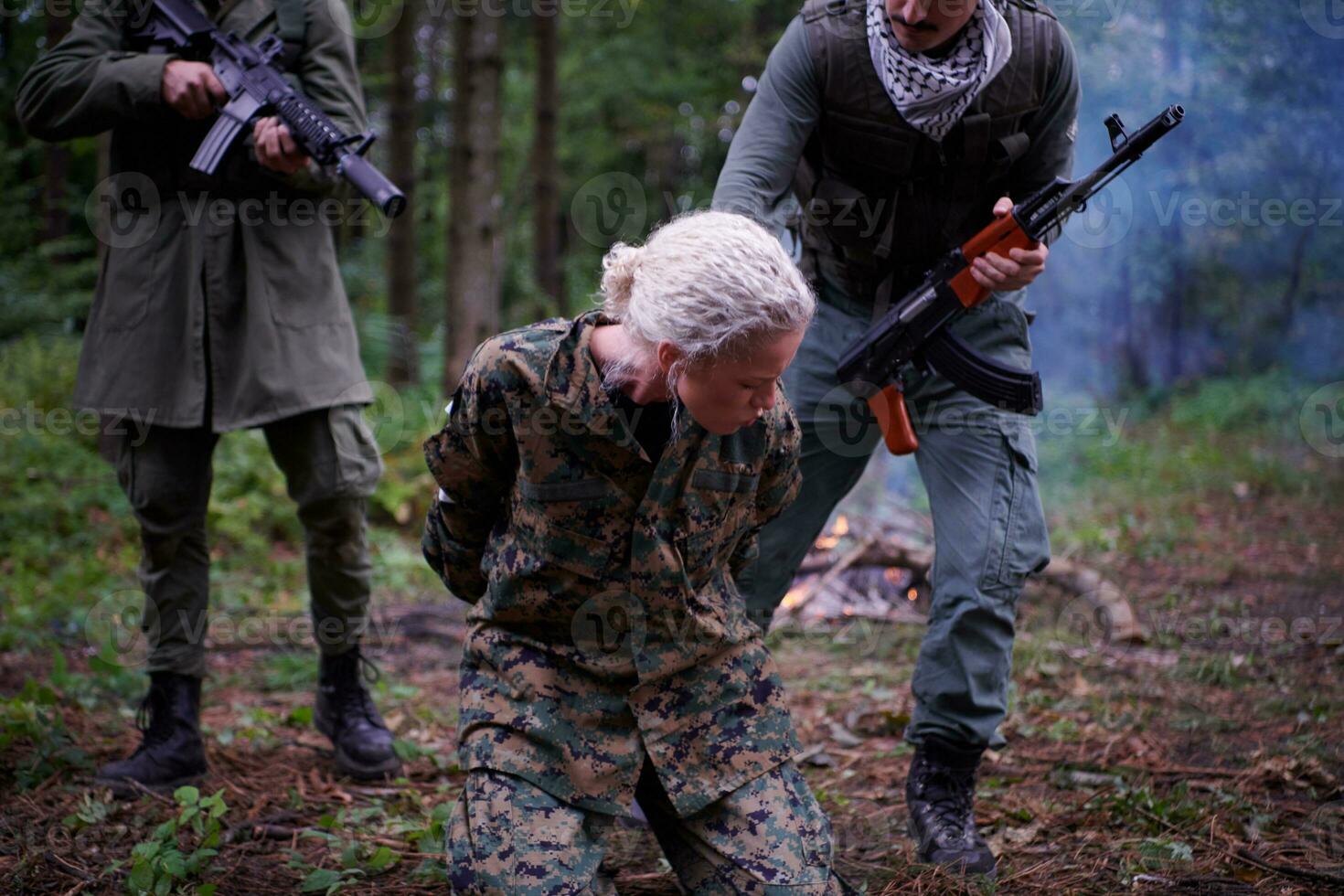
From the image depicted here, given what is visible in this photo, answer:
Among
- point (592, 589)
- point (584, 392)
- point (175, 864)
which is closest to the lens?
point (584, 392)

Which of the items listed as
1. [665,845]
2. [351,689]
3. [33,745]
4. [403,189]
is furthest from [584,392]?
[403,189]

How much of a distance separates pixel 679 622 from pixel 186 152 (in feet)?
7.29

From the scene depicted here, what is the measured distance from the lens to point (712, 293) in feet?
6.96

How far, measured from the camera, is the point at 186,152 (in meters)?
3.42

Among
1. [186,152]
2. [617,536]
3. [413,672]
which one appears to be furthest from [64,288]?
[617,536]

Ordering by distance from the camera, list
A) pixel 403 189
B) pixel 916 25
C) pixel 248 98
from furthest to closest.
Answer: pixel 403 189, pixel 248 98, pixel 916 25

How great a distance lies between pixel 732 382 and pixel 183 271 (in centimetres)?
205

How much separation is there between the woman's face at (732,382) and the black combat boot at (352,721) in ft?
6.03

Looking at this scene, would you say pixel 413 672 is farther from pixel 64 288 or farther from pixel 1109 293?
pixel 64 288

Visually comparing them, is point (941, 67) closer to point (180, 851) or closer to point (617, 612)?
point (617, 612)

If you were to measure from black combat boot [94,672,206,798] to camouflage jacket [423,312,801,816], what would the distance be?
4.54 feet

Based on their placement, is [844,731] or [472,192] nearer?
[844,731]

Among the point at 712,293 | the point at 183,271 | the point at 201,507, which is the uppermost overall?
the point at 712,293

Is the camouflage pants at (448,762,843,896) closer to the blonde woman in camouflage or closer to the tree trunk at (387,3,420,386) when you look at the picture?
the blonde woman in camouflage
